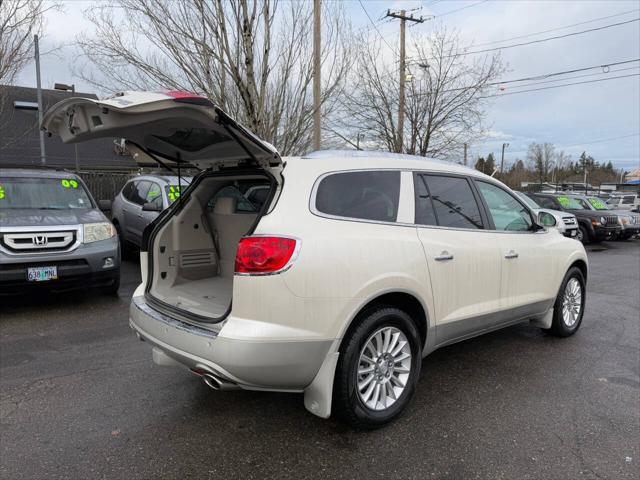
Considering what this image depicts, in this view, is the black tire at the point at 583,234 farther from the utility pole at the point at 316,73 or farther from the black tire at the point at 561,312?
the black tire at the point at 561,312

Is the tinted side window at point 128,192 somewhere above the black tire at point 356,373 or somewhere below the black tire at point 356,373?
above

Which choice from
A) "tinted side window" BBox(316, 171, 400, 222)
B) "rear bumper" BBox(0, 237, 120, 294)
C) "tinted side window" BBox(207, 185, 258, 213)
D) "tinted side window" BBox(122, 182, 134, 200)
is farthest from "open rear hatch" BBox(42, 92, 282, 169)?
"tinted side window" BBox(122, 182, 134, 200)

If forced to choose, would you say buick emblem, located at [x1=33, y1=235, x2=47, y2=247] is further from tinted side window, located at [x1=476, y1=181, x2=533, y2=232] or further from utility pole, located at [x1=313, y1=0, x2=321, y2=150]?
utility pole, located at [x1=313, y1=0, x2=321, y2=150]

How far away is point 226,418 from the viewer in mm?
3250

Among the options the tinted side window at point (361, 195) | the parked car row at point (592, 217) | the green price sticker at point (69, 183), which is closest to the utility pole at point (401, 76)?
the parked car row at point (592, 217)

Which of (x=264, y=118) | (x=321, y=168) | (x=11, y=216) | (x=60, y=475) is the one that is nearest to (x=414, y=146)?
(x=264, y=118)

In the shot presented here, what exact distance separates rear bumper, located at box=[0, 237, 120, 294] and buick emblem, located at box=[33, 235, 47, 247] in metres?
0.16

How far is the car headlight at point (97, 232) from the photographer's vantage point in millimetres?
5883

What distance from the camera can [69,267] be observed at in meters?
5.57

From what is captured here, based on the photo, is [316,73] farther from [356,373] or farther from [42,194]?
[356,373]

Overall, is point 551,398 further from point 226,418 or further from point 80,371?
point 80,371

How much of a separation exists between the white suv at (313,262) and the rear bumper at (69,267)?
2481 mm

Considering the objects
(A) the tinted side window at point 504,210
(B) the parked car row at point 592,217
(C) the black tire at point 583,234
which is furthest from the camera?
(C) the black tire at point 583,234

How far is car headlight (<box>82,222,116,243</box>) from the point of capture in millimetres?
5883
